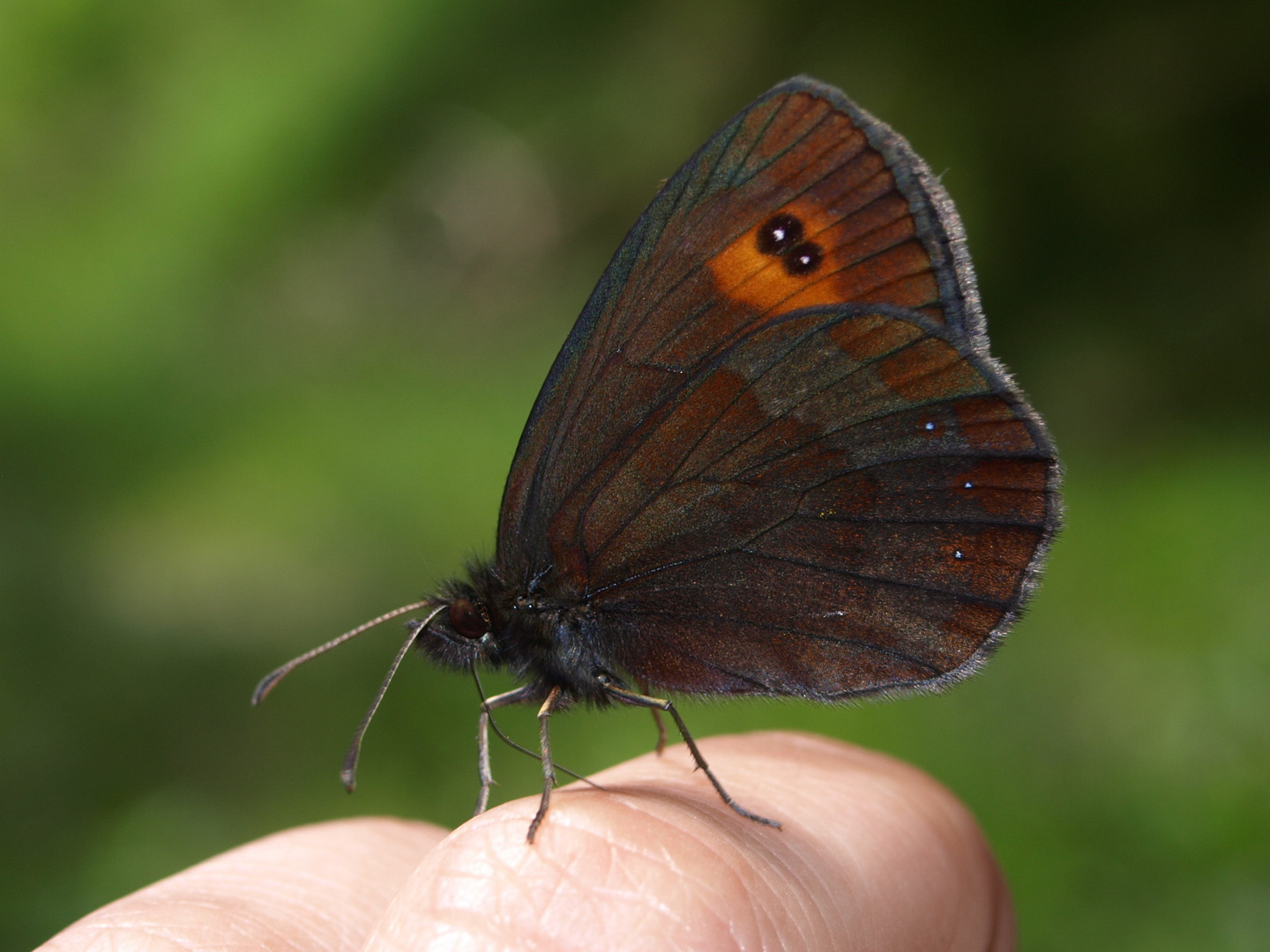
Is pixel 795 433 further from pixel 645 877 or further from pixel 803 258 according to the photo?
pixel 645 877

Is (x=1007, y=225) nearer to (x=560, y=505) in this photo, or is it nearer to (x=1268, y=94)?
(x=1268, y=94)

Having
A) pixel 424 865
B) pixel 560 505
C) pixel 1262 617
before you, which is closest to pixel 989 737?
pixel 1262 617

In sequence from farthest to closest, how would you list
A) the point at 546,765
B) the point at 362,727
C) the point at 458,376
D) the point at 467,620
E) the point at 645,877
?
the point at 458,376
the point at 467,620
the point at 362,727
the point at 546,765
the point at 645,877

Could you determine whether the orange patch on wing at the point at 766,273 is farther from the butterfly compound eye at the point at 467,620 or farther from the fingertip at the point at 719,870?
the fingertip at the point at 719,870

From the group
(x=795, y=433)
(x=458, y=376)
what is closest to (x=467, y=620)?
(x=795, y=433)

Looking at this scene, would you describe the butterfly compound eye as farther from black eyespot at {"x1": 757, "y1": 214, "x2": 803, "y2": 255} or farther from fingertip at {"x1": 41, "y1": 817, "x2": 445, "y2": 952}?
black eyespot at {"x1": 757, "y1": 214, "x2": 803, "y2": 255}

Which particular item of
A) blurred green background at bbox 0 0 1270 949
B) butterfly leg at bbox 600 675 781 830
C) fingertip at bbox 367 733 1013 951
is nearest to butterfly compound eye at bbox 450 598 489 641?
butterfly leg at bbox 600 675 781 830

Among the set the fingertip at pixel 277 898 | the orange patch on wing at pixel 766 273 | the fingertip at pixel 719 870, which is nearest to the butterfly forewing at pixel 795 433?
the orange patch on wing at pixel 766 273

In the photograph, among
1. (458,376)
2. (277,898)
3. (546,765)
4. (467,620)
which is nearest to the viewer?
(546,765)
